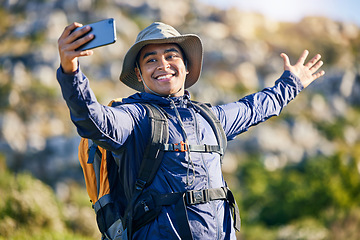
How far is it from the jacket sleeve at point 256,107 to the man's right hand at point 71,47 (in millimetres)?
1018

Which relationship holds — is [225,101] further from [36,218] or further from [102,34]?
[102,34]

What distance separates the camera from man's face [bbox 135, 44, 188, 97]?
251 cm

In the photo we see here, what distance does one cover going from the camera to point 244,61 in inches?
1642

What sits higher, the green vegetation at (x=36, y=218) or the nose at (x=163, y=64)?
the nose at (x=163, y=64)

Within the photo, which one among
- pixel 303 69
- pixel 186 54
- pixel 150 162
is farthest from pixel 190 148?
pixel 303 69

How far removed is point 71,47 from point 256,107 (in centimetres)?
135

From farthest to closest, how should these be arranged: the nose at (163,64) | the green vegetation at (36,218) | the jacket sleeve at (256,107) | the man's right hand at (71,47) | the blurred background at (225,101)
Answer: the blurred background at (225,101)
the green vegetation at (36,218)
the jacket sleeve at (256,107)
the nose at (163,64)
the man's right hand at (71,47)

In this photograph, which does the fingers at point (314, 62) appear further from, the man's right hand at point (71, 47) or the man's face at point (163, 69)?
the man's right hand at point (71, 47)

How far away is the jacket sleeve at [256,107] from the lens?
2652mm

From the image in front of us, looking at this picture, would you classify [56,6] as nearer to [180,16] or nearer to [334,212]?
[180,16]

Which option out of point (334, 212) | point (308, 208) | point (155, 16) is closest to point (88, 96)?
point (334, 212)

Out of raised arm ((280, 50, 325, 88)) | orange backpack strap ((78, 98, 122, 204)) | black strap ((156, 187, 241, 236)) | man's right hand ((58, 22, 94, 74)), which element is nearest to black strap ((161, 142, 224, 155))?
black strap ((156, 187, 241, 236))

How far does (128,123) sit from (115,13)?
45085 mm

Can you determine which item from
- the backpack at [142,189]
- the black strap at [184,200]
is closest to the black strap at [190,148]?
the backpack at [142,189]
